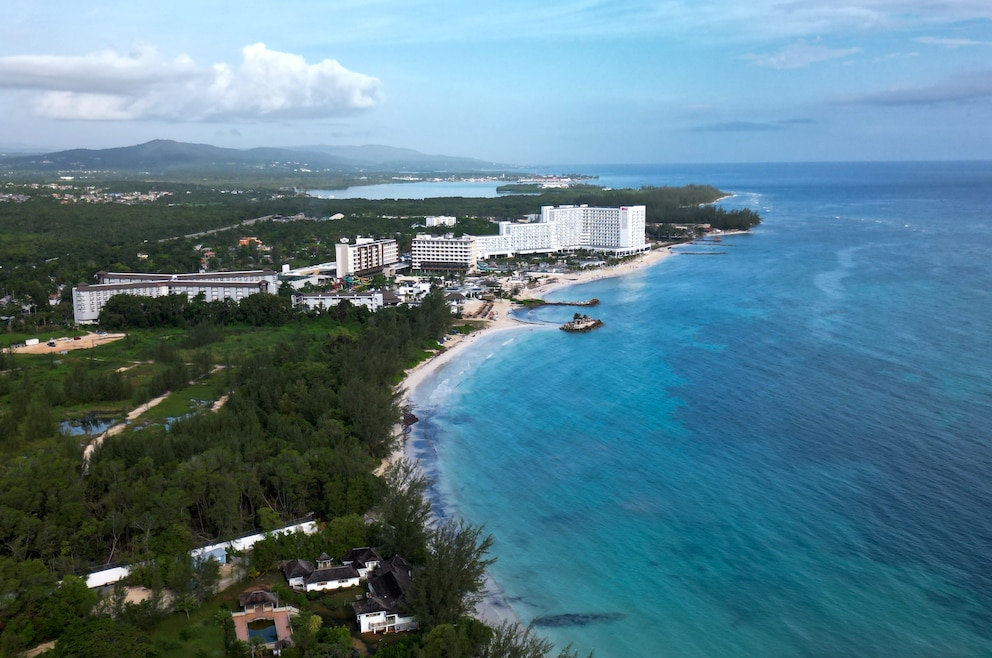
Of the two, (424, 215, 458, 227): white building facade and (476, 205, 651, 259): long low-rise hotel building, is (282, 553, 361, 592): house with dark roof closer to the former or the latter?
(476, 205, 651, 259): long low-rise hotel building

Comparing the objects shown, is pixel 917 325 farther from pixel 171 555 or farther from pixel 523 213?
pixel 523 213

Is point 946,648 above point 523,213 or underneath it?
underneath

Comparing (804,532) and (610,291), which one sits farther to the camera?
(610,291)

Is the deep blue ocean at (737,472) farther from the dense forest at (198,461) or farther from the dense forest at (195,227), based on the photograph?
the dense forest at (195,227)

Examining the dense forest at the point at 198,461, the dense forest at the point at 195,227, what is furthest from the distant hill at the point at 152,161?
the dense forest at the point at 198,461

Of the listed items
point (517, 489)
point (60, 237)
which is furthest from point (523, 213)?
point (517, 489)
